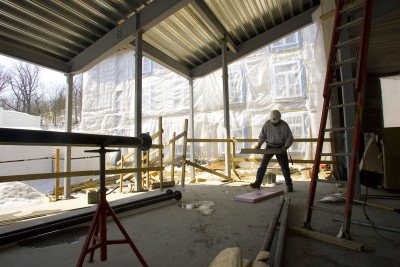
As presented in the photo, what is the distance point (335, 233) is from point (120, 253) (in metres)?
2.16

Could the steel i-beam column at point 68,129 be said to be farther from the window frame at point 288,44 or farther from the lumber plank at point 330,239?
the window frame at point 288,44

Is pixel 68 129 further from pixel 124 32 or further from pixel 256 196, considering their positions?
pixel 256 196

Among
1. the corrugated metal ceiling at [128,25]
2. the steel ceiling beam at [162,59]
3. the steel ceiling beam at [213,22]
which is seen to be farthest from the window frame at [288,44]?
the steel ceiling beam at [162,59]

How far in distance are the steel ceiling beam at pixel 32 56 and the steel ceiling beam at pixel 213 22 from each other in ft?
11.7

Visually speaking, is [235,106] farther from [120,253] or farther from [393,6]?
[120,253]

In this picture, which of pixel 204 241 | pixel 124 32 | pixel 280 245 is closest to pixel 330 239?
pixel 280 245

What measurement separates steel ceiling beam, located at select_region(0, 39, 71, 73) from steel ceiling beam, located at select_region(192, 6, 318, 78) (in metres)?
4.53

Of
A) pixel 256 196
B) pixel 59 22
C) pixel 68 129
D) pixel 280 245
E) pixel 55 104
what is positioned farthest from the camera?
pixel 55 104

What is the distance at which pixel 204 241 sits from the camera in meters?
2.48

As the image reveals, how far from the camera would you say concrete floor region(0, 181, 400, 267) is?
6.77ft

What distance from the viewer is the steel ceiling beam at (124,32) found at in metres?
5.35

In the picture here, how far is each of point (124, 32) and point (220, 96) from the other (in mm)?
10942

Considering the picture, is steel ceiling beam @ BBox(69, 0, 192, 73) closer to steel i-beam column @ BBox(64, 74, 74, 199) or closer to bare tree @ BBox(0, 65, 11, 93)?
steel i-beam column @ BBox(64, 74, 74, 199)

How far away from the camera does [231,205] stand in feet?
13.4
